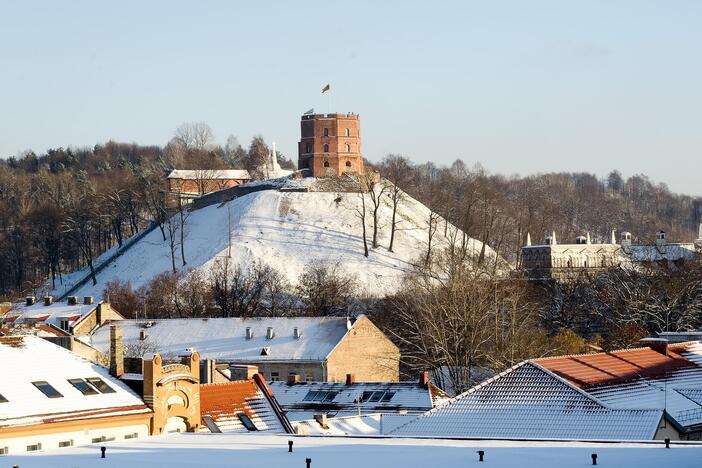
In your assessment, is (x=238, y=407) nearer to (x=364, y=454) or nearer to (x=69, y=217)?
(x=364, y=454)

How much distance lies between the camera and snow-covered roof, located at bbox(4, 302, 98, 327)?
68162 mm

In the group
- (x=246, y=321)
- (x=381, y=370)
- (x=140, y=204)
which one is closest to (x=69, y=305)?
(x=246, y=321)

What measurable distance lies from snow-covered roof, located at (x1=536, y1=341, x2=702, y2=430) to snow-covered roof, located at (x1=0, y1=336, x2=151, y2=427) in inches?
430

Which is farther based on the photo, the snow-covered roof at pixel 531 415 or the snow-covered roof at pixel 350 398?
the snow-covered roof at pixel 350 398

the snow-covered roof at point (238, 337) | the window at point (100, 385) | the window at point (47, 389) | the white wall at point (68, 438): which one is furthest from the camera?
the snow-covered roof at point (238, 337)

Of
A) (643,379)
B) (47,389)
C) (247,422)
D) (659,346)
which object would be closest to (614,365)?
(643,379)

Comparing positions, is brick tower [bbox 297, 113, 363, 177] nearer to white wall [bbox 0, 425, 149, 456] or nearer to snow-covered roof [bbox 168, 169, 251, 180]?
snow-covered roof [bbox 168, 169, 251, 180]

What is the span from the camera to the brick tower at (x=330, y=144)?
126 metres

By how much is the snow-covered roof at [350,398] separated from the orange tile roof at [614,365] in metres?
8.01

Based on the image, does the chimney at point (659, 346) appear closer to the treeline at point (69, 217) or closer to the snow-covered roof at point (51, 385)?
the snow-covered roof at point (51, 385)

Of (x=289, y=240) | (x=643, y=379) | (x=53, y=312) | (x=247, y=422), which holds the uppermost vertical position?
(x=289, y=240)

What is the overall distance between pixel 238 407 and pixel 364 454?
1541 centimetres

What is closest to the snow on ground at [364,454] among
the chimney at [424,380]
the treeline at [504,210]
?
the chimney at [424,380]

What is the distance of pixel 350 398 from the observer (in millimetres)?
47281
